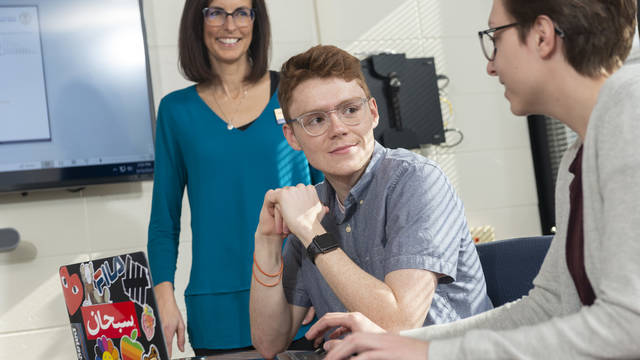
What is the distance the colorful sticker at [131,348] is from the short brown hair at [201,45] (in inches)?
43.6

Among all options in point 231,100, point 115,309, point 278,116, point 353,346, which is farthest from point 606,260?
point 231,100

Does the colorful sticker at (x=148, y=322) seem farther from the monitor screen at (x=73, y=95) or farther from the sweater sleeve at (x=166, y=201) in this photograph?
the monitor screen at (x=73, y=95)

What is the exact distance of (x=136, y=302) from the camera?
1.05 metres

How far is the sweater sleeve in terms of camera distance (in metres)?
1.87

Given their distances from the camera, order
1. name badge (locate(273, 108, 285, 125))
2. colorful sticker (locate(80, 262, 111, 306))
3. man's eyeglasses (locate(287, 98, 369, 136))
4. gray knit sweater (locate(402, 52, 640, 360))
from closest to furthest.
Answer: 1. gray knit sweater (locate(402, 52, 640, 360))
2. colorful sticker (locate(80, 262, 111, 306))
3. man's eyeglasses (locate(287, 98, 369, 136))
4. name badge (locate(273, 108, 285, 125))

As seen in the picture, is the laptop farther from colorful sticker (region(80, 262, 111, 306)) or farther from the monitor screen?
the monitor screen

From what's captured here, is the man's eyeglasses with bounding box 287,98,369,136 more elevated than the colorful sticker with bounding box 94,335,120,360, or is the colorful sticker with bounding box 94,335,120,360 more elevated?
the man's eyeglasses with bounding box 287,98,369,136

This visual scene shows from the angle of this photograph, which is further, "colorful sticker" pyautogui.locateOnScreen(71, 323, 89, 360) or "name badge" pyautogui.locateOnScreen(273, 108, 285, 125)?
"name badge" pyautogui.locateOnScreen(273, 108, 285, 125)

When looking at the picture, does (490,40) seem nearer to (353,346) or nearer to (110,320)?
(353,346)

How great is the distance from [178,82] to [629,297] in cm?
235

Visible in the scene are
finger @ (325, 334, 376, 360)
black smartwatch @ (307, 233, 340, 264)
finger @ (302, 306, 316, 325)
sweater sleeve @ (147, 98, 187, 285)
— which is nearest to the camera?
finger @ (325, 334, 376, 360)

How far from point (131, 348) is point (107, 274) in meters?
0.14

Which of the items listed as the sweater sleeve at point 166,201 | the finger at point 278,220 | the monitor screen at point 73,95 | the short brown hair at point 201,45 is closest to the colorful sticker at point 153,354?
the finger at point 278,220

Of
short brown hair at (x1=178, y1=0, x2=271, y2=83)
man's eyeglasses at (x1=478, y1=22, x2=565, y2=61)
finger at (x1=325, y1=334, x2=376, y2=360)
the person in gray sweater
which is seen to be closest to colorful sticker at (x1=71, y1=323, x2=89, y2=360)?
the person in gray sweater
